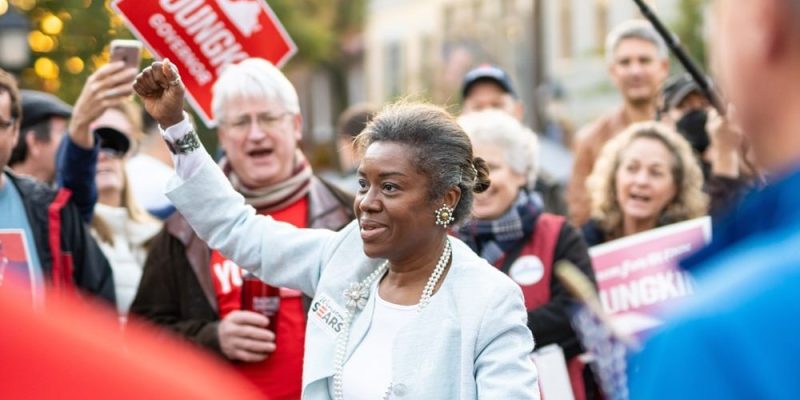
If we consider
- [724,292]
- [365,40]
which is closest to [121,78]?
[724,292]

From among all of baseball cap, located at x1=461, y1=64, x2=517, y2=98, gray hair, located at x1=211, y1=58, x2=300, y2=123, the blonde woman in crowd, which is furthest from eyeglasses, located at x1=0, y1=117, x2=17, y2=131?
baseball cap, located at x1=461, y1=64, x2=517, y2=98

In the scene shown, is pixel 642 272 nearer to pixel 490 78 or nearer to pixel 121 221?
pixel 490 78

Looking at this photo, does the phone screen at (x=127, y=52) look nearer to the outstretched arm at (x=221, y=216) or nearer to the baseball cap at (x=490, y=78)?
the outstretched arm at (x=221, y=216)

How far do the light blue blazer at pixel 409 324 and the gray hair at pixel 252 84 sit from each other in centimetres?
113

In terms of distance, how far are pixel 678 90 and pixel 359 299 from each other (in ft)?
14.2

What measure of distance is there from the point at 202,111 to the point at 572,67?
27959 millimetres

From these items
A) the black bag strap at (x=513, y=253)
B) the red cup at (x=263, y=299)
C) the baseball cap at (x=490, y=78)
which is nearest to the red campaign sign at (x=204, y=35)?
the red cup at (x=263, y=299)

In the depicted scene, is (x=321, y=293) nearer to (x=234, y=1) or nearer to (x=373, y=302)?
(x=373, y=302)

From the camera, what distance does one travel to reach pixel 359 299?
3.49 m

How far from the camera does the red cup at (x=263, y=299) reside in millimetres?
4668

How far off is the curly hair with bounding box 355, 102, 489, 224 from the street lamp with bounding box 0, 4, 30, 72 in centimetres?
925

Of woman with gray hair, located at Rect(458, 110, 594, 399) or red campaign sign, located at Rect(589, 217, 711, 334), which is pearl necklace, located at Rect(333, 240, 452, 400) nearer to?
woman with gray hair, located at Rect(458, 110, 594, 399)

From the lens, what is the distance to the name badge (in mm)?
3469

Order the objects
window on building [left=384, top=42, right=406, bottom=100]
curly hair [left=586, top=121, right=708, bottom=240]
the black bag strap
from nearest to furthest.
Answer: the black bag strap, curly hair [left=586, top=121, right=708, bottom=240], window on building [left=384, top=42, right=406, bottom=100]
